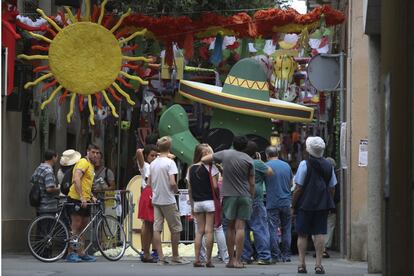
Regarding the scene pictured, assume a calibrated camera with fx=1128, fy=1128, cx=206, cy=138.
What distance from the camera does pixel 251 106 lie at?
20.8m

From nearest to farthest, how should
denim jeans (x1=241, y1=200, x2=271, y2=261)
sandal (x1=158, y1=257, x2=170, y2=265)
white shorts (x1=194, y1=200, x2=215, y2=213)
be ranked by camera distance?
white shorts (x1=194, y1=200, x2=215, y2=213)
sandal (x1=158, y1=257, x2=170, y2=265)
denim jeans (x1=241, y1=200, x2=271, y2=261)

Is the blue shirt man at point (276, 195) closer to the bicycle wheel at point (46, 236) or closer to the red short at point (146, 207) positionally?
the red short at point (146, 207)

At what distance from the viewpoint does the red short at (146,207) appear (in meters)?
17.5

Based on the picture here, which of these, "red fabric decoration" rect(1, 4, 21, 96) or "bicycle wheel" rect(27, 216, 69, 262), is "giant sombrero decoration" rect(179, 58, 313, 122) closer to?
"bicycle wheel" rect(27, 216, 69, 262)

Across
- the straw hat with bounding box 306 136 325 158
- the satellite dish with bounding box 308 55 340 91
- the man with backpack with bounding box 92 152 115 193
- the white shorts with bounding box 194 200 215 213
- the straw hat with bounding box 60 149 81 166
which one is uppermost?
the satellite dish with bounding box 308 55 340 91

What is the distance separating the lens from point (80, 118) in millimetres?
31031

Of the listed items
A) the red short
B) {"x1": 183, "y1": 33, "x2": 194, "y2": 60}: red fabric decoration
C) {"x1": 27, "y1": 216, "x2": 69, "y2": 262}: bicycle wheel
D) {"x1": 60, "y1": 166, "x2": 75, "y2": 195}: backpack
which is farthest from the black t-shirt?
{"x1": 183, "y1": 33, "x2": 194, "y2": 60}: red fabric decoration

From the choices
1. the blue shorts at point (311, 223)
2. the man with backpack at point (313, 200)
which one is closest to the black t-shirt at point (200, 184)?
the man with backpack at point (313, 200)

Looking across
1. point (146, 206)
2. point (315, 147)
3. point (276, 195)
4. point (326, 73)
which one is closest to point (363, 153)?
point (276, 195)

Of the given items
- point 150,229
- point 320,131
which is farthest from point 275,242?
point 320,131

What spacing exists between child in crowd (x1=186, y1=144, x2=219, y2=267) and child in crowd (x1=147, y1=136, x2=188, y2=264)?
0.45 meters

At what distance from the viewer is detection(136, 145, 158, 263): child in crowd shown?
57.4 ft

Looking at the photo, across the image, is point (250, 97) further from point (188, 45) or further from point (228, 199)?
point (228, 199)

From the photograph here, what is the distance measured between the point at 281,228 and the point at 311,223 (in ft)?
13.2
